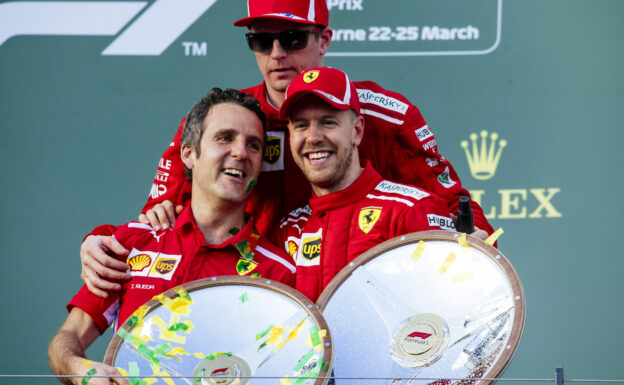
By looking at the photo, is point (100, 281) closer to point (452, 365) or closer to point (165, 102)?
point (452, 365)

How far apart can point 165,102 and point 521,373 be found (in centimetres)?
167

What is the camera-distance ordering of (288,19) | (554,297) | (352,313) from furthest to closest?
(554,297) < (288,19) < (352,313)

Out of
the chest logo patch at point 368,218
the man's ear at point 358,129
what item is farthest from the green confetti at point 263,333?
the man's ear at point 358,129

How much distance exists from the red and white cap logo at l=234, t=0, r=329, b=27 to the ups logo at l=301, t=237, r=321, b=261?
2.12ft

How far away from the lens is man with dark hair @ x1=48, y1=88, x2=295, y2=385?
240 cm

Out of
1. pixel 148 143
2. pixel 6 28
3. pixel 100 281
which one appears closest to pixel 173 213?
pixel 100 281

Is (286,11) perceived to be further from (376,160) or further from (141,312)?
(141,312)

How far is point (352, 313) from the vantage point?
84.9 inches

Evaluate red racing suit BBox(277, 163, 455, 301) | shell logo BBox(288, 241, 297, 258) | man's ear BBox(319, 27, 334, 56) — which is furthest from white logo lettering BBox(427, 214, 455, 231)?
man's ear BBox(319, 27, 334, 56)

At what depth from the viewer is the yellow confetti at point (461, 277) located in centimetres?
212

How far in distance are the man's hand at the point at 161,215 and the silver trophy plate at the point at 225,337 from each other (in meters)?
0.41

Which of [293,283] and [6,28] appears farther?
[6,28]

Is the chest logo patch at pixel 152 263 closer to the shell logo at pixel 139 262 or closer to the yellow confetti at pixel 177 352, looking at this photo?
the shell logo at pixel 139 262

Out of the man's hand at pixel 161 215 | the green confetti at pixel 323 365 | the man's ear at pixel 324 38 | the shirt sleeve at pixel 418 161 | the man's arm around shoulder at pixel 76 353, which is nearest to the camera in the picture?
the green confetti at pixel 323 365
